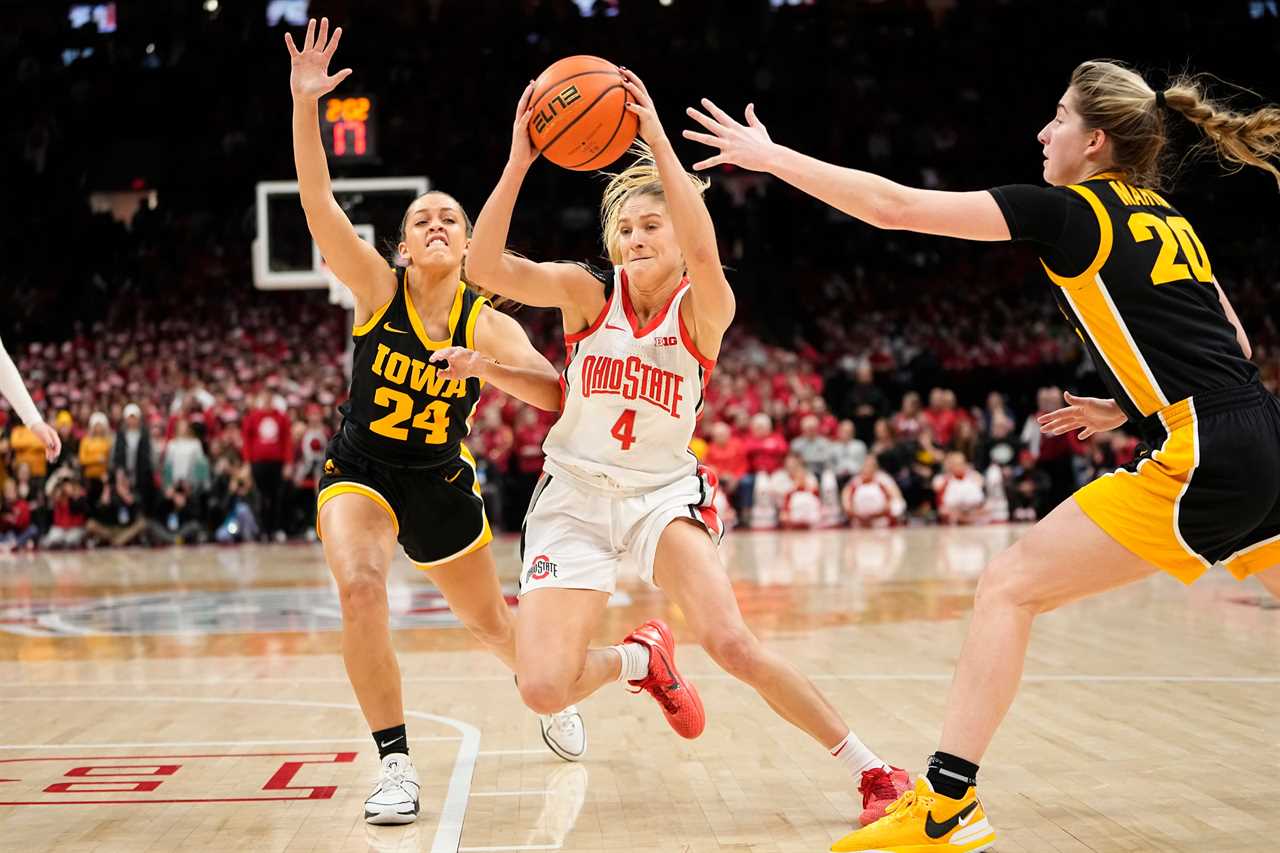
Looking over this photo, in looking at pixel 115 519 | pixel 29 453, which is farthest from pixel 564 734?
pixel 29 453

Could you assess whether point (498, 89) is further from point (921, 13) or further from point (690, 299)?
point (690, 299)

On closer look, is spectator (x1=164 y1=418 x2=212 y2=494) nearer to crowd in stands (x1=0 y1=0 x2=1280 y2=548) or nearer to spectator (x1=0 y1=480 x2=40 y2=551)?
spectator (x1=0 y1=480 x2=40 y2=551)

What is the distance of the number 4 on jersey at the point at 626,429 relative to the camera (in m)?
4.25

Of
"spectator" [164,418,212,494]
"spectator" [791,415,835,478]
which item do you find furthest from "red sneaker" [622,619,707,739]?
"spectator" [164,418,212,494]

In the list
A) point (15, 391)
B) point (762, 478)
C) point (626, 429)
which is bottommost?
point (762, 478)

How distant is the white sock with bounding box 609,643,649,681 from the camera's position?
4535mm

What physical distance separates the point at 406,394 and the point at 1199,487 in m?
2.66

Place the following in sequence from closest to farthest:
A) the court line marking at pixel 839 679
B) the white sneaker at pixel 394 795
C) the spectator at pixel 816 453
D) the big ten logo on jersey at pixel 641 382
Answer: the white sneaker at pixel 394 795 → the big ten logo on jersey at pixel 641 382 → the court line marking at pixel 839 679 → the spectator at pixel 816 453

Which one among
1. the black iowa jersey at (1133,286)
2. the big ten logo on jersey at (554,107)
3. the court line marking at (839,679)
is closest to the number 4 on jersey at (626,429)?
the big ten logo on jersey at (554,107)

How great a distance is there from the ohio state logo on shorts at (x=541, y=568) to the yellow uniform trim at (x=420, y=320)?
0.93 metres

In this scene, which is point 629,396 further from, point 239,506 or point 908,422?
point 908,422

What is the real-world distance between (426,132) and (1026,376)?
11.3 meters

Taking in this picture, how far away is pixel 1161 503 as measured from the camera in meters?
3.38

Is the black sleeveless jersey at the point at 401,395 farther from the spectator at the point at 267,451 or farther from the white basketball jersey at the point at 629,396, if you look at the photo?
the spectator at the point at 267,451
